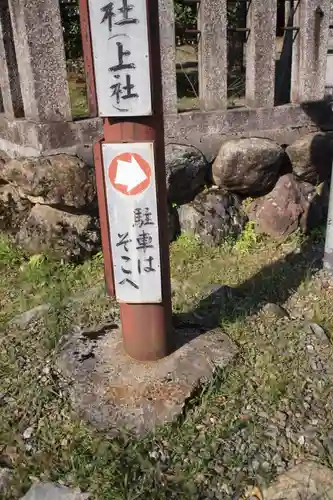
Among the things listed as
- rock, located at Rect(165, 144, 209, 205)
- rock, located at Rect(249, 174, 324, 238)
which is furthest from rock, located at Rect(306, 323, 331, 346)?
rock, located at Rect(165, 144, 209, 205)

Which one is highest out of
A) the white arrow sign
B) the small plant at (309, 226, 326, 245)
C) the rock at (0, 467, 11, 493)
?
the white arrow sign

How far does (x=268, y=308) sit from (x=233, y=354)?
2.63 ft

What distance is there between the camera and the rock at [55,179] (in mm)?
5629

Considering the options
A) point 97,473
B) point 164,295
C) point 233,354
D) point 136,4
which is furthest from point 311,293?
point 136,4

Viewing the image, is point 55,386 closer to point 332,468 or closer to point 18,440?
point 18,440

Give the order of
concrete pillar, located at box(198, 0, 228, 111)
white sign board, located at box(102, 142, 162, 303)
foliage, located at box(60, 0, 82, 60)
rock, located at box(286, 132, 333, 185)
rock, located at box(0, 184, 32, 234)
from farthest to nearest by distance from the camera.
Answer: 1. foliage, located at box(60, 0, 82, 60)
2. rock, located at box(286, 132, 333, 185)
3. rock, located at box(0, 184, 32, 234)
4. concrete pillar, located at box(198, 0, 228, 111)
5. white sign board, located at box(102, 142, 162, 303)

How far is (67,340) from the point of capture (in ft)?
14.0

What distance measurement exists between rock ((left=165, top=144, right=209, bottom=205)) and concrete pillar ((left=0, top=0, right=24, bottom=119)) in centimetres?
202

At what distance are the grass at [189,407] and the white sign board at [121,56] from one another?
7.03ft

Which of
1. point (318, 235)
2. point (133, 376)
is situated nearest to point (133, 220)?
point (133, 376)

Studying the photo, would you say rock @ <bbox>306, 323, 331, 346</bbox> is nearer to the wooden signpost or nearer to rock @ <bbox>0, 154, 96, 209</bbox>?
the wooden signpost

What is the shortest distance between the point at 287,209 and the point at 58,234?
3.08 m

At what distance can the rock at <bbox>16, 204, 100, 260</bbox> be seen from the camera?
574cm

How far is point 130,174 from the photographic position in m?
3.38
